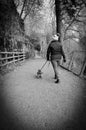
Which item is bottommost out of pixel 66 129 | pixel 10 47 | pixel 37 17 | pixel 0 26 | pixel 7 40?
pixel 66 129

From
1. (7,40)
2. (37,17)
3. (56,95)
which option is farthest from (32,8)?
(56,95)

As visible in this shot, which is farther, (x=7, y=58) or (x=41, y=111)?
(x=7, y=58)

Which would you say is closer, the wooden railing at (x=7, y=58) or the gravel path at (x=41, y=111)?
the gravel path at (x=41, y=111)

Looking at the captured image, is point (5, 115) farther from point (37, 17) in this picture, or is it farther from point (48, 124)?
point (37, 17)

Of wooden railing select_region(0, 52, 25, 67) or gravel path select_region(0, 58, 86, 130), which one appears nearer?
gravel path select_region(0, 58, 86, 130)

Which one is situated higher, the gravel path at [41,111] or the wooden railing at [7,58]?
the wooden railing at [7,58]

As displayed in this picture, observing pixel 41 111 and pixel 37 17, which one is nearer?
pixel 41 111

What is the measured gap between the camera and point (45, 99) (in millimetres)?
2371

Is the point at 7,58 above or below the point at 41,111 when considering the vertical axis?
above

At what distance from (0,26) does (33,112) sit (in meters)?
6.17

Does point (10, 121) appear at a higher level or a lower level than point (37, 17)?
lower

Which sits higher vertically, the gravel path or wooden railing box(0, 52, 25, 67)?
wooden railing box(0, 52, 25, 67)

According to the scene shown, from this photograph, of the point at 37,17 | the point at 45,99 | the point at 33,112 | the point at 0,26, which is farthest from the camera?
the point at 37,17

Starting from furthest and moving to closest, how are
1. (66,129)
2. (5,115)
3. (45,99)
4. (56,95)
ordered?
(56,95) → (45,99) → (5,115) → (66,129)
